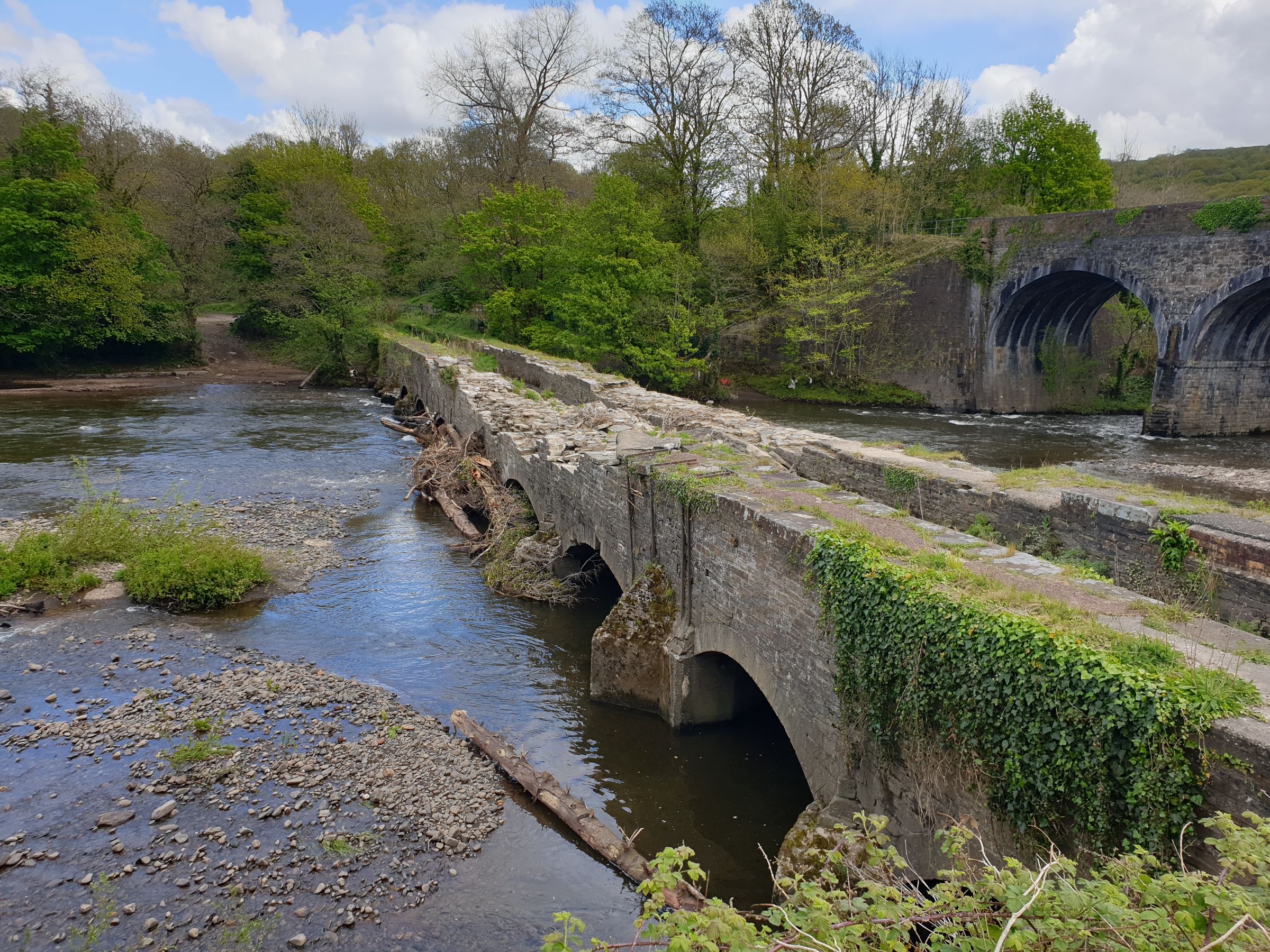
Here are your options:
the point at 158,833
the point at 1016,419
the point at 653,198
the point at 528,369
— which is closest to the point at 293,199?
the point at 653,198

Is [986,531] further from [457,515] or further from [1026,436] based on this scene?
[1026,436]

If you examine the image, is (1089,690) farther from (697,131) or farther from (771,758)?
(697,131)

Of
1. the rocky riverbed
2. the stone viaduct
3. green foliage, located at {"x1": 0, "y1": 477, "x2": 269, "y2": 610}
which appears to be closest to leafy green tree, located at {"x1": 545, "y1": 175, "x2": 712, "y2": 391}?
the stone viaduct

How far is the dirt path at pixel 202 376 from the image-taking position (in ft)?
102

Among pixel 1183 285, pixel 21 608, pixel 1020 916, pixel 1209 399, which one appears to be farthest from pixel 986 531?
pixel 1209 399

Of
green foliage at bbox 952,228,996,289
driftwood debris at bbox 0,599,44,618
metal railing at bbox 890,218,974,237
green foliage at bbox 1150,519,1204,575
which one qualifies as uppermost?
metal railing at bbox 890,218,974,237

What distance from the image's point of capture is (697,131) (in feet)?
111

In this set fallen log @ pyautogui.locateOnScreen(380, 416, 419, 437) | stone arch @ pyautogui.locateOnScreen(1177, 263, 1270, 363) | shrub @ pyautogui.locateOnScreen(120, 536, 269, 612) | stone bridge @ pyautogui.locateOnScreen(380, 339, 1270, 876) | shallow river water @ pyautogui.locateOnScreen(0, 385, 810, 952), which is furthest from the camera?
fallen log @ pyautogui.locateOnScreen(380, 416, 419, 437)

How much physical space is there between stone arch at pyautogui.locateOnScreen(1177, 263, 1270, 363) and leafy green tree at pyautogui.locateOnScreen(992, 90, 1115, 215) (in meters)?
14.2

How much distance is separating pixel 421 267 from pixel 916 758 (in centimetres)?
3762

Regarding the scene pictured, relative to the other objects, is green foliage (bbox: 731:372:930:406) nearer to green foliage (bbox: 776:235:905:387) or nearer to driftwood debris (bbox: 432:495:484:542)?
green foliage (bbox: 776:235:905:387)

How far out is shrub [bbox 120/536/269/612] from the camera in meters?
11.0

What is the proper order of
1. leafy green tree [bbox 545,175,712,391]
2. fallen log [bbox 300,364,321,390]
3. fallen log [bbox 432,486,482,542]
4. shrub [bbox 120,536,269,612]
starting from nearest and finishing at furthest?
shrub [bbox 120,536,269,612]
fallen log [bbox 432,486,482,542]
leafy green tree [bbox 545,175,712,391]
fallen log [bbox 300,364,321,390]

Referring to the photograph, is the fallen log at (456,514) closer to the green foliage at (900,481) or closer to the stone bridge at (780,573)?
the stone bridge at (780,573)
